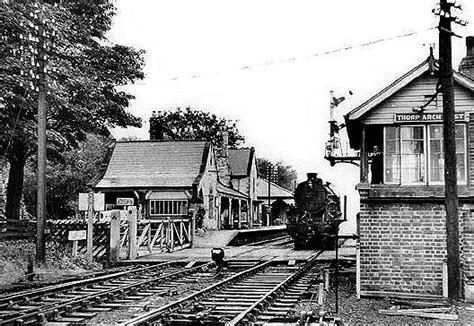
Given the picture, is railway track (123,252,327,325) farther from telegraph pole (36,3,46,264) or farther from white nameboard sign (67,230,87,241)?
telegraph pole (36,3,46,264)

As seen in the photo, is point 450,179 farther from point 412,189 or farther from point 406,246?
point 406,246

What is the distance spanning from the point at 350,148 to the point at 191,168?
55.6ft

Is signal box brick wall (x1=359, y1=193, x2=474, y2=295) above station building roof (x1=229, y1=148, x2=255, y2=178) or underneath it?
underneath

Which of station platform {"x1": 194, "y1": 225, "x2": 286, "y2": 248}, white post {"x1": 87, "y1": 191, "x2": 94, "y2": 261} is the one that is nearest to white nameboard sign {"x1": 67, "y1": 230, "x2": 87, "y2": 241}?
white post {"x1": 87, "y1": 191, "x2": 94, "y2": 261}

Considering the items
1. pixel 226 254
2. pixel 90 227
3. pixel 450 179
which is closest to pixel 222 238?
pixel 226 254

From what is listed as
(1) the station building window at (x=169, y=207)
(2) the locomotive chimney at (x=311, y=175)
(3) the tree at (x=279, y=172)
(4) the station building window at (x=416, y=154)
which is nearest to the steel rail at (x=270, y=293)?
(4) the station building window at (x=416, y=154)

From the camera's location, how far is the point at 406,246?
1343 centimetres

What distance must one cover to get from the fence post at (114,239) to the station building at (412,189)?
8.89m

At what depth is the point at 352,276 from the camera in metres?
16.6

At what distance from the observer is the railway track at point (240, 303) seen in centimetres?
984

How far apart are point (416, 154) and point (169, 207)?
20.6 metres

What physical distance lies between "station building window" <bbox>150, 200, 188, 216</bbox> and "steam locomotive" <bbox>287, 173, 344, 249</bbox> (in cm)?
663

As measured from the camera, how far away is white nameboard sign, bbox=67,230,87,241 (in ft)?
61.8

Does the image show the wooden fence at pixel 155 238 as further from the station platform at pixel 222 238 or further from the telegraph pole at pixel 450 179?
the telegraph pole at pixel 450 179
